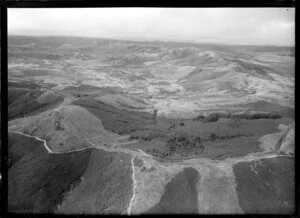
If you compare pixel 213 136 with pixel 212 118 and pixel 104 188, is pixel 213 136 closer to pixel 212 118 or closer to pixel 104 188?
pixel 212 118

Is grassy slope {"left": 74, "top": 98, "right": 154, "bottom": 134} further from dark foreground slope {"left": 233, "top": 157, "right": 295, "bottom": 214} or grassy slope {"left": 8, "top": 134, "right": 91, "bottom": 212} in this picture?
dark foreground slope {"left": 233, "top": 157, "right": 295, "bottom": 214}

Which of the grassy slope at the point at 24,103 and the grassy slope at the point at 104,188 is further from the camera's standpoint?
the grassy slope at the point at 24,103

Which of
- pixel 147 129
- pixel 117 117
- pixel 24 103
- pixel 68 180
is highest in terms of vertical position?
pixel 68 180

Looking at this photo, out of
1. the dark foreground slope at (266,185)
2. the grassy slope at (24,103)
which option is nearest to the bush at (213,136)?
the dark foreground slope at (266,185)

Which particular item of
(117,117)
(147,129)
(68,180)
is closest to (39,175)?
(68,180)

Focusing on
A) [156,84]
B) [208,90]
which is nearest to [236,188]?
[156,84]

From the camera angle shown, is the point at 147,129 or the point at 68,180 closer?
the point at 68,180

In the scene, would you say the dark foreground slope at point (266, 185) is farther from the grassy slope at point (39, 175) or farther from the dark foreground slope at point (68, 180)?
the grassy slope at point (39, 175)
